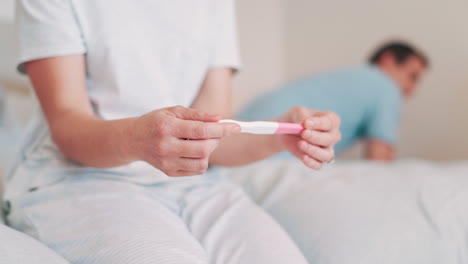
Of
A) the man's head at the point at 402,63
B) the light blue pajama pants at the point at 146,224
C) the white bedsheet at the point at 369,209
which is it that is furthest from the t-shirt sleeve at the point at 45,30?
the man's head at the point at 402,63

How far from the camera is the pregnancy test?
441mm

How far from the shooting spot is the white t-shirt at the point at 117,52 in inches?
20.3

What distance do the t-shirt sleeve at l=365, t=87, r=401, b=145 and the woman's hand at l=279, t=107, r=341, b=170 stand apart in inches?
36.3

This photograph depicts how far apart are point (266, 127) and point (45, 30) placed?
0.31 m

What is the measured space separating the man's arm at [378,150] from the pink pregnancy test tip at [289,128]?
0.99 meters

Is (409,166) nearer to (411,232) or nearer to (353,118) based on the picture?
(411,232)

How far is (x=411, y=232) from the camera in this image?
0.60 meters

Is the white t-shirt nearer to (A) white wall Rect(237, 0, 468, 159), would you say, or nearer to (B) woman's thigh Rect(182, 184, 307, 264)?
(B) woman's thigh Rect(182, 184, 307, 264)

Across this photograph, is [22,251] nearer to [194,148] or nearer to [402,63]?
[194,148]

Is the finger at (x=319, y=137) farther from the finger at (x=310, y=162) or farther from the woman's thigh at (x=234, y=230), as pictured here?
the woman's thigh at (x=234, y=230)

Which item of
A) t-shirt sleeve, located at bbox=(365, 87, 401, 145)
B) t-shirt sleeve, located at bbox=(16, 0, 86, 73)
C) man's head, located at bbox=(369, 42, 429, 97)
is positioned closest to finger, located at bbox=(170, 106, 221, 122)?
t-shirt sleeve, located at bbox=(16, 0, 86, 73)

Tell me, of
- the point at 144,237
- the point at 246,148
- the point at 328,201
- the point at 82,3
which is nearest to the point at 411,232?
the point at 328,201

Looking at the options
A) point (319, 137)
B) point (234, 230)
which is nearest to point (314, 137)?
point (319, 137)

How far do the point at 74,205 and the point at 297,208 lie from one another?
35cm
